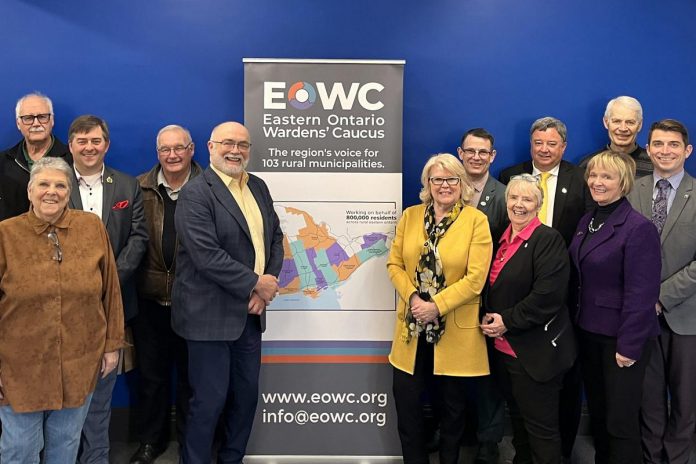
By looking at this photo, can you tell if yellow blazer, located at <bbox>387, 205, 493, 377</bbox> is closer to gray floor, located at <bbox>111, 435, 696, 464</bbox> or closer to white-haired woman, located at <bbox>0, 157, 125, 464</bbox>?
gray floor, located at <bbox>111, 435, 696, 464</bbox>

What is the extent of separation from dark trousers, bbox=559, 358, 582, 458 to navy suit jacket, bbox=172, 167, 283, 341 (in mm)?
1706

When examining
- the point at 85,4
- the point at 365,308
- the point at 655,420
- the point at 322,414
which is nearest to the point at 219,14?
the point at 85,4

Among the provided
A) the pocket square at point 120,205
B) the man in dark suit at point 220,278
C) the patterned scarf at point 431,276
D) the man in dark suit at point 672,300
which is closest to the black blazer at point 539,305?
the patterned scarf at point 431,276

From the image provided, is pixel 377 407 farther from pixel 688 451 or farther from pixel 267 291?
pixel 688 451

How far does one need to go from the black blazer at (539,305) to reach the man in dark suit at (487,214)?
15.1 inches

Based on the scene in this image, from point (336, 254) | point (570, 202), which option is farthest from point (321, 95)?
point (570, 202)

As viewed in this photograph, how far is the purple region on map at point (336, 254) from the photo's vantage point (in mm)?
2959

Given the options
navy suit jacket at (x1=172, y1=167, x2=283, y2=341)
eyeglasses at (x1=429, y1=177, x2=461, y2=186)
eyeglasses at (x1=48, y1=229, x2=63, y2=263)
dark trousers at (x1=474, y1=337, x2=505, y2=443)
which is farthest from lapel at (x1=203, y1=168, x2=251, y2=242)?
dark trousers at (x1=474, y1=337, x2=505, y2=443)

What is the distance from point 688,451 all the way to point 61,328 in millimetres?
3001

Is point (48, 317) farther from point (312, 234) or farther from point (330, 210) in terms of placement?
point (330, 210)

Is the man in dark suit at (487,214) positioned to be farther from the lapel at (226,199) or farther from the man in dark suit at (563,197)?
the lapel at (226,199)

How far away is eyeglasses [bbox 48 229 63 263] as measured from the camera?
A: 2025 mm

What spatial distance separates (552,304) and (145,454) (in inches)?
90.2

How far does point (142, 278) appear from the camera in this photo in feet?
9.41
